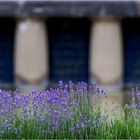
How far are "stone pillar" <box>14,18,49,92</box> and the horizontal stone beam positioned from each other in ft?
0.91

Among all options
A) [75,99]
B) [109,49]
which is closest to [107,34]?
[109,49]

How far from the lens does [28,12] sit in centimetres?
1282

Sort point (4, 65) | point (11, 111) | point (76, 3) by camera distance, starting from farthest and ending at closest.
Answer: point (4, 65), point (76, 3), point (11, 111)

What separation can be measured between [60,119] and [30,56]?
5892 millimetres

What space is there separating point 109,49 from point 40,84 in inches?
61.1

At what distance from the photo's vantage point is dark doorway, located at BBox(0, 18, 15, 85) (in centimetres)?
1374

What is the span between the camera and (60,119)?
23.9 feet

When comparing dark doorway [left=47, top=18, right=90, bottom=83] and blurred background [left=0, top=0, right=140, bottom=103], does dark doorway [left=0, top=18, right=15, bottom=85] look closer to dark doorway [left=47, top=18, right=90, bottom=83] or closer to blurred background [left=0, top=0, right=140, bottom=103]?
blurred background [left=0, top=0, right=140, bottom=103]

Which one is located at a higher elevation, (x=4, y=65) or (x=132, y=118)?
(x=4, y=65)

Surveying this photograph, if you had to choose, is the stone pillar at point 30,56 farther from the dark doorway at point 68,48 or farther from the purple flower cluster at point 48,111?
the purple flower cluster at point 48,111

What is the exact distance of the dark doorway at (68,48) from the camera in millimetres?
13695

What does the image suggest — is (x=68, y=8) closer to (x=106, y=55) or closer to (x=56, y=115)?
(x=106, y=55)

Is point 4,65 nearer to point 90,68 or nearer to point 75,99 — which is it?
point 90,68

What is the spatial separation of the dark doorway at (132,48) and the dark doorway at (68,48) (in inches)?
32.5
